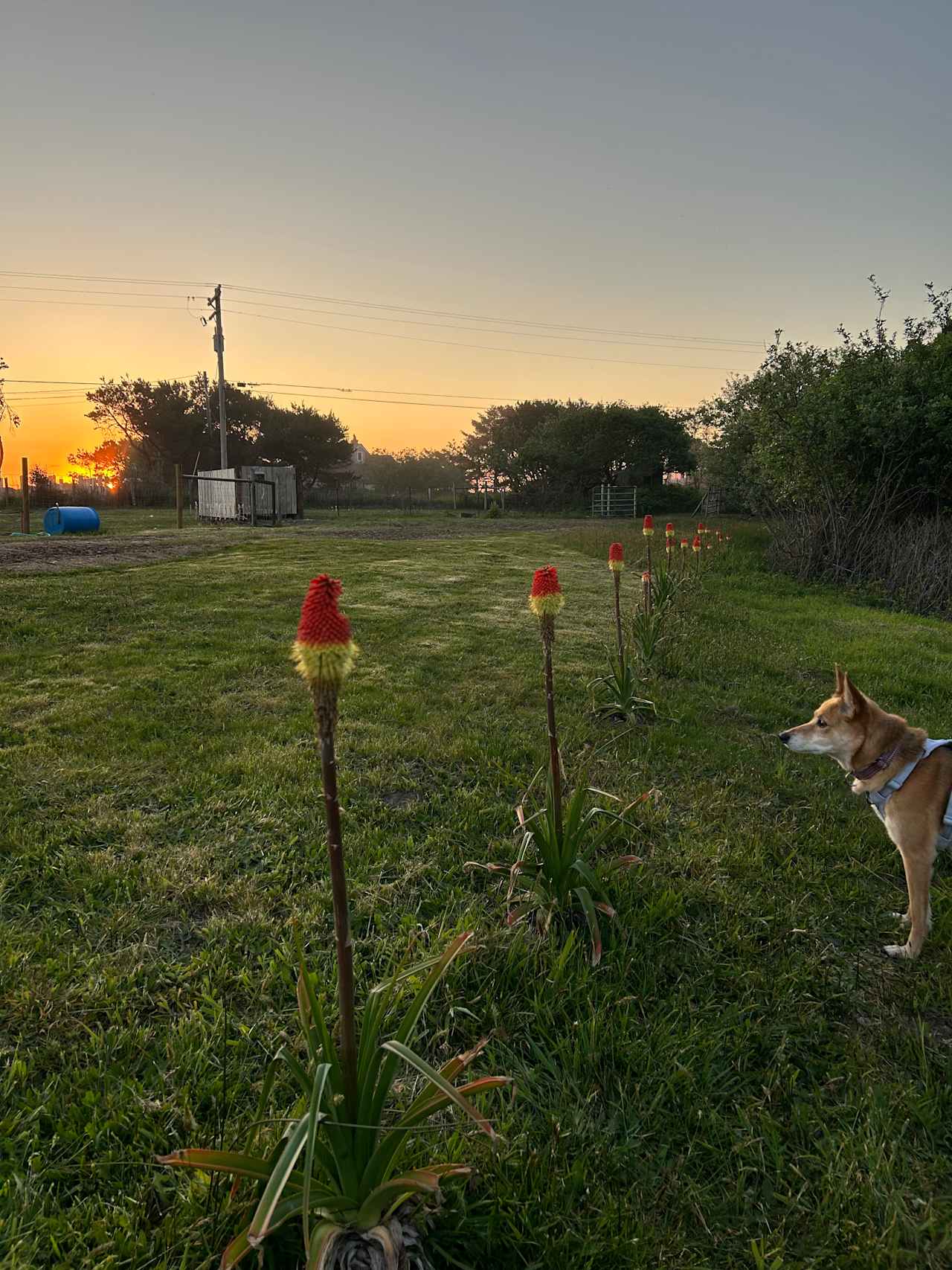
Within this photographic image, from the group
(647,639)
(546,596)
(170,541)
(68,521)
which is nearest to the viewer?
(546,596)

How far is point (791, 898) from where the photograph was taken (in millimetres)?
2533

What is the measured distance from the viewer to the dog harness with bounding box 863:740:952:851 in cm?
238

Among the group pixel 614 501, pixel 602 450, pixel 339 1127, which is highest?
pixel 602 450

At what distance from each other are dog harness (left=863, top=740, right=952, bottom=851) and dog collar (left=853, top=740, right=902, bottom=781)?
0.05 m

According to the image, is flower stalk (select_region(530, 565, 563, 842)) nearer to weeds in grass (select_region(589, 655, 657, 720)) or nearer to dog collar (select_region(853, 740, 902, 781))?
dog collar (select_region(853, 740, 902, 781))

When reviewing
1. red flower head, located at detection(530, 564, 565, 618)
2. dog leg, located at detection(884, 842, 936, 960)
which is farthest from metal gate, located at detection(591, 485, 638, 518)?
red flower head, located at detection(530, 564, 565, 618)

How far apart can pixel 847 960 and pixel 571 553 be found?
45.8 feet

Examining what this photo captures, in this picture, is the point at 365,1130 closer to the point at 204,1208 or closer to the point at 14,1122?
the point at 204,1208

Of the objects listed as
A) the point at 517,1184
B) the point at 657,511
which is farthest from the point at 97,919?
the point at 657,511

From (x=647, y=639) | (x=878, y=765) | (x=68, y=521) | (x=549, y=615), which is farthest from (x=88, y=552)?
(x=878, y=765)

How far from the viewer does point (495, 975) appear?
6.71ft

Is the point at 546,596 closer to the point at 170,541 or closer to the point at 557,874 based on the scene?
the point at 557,874

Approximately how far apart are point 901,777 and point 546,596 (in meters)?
1.55

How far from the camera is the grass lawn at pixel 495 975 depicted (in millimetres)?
1395
